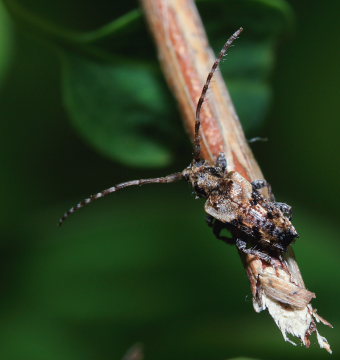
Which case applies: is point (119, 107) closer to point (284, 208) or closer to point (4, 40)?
point (4, 40)

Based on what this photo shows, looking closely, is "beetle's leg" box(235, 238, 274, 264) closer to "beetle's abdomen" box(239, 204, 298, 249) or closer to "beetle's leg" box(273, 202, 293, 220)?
"beetle's abdomen" box(239, 204, 298, 249)

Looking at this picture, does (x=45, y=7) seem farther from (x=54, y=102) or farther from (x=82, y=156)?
(x=82, y=156)

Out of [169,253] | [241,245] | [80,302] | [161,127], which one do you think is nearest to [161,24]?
[161,127]

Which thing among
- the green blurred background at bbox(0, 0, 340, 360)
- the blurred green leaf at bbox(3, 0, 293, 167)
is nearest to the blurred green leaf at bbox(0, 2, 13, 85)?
the green blurred background at bbox(0, 0, 340, 360)

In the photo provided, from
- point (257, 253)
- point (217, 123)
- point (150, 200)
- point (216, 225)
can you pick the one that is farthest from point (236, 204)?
point (150, 200)

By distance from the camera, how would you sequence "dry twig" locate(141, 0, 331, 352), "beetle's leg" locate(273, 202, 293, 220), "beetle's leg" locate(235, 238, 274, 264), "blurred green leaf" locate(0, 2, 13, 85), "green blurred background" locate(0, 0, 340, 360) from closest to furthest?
"dry twig" locate(141, 0, 331, 352), "beetle's leg" locate(235, 238, 274, 264), "beetle's leg" locate(273, 202, 293, 220), "green blurred background" locate(0, 0, 340, 360), "blurred green leaf" locate(0, 2, 13, 85)

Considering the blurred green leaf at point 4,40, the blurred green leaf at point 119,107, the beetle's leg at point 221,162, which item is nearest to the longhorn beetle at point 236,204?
the beetle's leg at point 221,162
